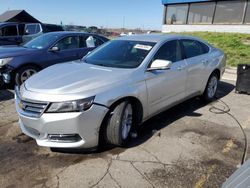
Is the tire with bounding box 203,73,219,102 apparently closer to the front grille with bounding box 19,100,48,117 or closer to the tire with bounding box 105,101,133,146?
the tire with bounding box 105,101,133,146

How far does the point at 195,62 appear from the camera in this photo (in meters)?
5.04

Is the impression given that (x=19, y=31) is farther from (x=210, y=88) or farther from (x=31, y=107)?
(x=31, y=107)

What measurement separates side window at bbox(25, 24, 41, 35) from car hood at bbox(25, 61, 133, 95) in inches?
368

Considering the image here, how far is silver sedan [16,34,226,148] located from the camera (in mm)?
3092

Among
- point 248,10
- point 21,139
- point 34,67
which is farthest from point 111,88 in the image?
point 248,10

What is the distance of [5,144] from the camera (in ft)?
12.2

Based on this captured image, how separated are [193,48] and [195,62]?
1.25 ft

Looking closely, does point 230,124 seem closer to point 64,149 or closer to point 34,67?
point 64,149

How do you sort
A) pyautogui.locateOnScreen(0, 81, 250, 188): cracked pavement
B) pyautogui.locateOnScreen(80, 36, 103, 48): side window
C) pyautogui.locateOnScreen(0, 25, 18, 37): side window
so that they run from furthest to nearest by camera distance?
pyautogui.locateOnScreen(0, 25, 18, 37): side window < pyautogui.locateOnScreen(80, 36, 103, 48): side window < pyautogui.locateOnScreen(0, 81, 250, 188): cracked pavement

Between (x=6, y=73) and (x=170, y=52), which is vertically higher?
(x=170, y=52)

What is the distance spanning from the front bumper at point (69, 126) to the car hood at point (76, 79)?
275mm

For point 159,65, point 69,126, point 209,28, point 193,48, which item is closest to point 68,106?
point 69,126

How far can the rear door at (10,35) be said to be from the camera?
38.5 ft

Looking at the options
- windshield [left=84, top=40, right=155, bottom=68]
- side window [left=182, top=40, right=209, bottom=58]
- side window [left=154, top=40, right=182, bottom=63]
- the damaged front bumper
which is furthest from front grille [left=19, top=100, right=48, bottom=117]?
the damaged front bumper
